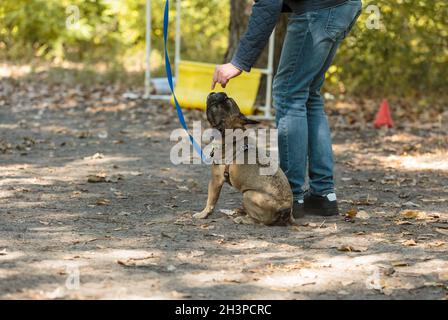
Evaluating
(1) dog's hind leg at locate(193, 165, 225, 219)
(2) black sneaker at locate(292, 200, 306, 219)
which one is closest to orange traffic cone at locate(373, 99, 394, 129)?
(2) black sneaker at locate(292, 200, 306, 219)

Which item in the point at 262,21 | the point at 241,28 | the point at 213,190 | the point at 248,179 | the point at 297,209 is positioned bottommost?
the point at 297,209

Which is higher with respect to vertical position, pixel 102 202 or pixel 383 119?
pixel 383 119

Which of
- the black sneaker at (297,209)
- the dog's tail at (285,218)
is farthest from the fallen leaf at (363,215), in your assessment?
the dog's tail at (285,218)

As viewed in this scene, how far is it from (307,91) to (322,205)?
79cm

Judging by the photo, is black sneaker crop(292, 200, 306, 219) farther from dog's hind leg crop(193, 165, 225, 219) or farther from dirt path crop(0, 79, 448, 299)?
dog's hind leg crop(193, 165, 225, 219)

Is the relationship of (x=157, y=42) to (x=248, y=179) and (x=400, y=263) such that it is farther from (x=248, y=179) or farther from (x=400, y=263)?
(x=400, y=263)

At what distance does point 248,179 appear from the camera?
15.9 ft

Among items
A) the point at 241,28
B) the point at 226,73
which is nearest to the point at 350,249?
the point at 226,73

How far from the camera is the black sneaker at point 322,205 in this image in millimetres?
5266

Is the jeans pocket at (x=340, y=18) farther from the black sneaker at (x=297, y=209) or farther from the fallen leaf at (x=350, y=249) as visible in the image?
the fallen leaf at (x=350, y=249)

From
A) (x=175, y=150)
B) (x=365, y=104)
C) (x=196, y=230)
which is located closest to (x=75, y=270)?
(x=196, y=230)

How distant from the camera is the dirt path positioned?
377cm

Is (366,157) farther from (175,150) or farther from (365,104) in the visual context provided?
(365,104)

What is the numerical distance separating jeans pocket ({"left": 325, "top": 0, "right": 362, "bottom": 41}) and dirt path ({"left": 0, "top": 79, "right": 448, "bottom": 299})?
1200mm
